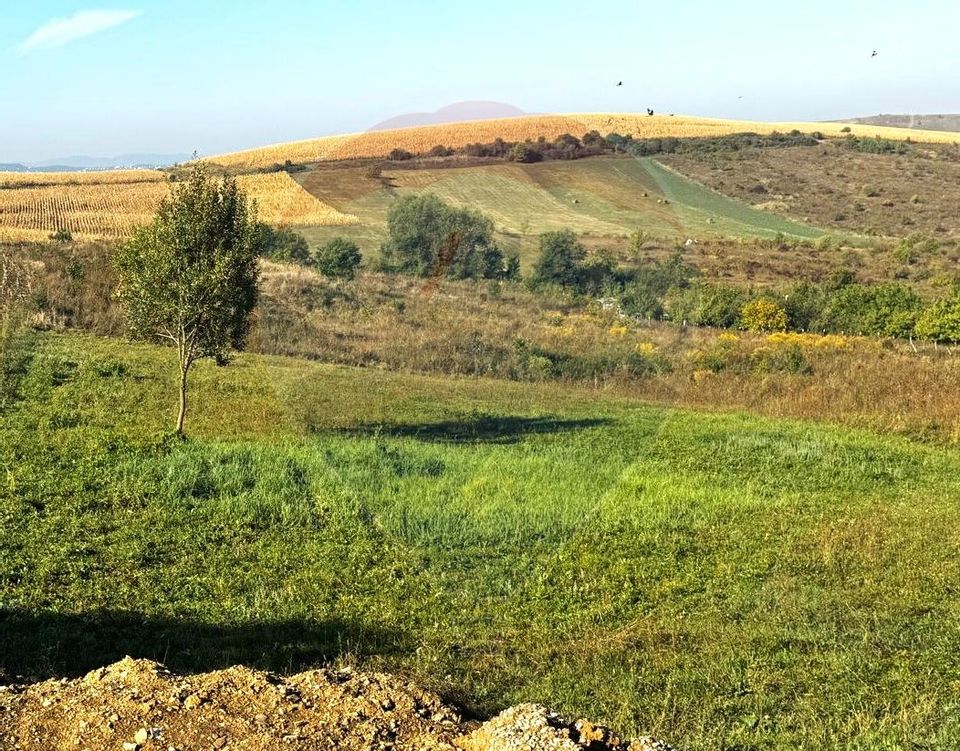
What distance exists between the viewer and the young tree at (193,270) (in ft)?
57.2

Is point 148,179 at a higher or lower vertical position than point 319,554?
higher

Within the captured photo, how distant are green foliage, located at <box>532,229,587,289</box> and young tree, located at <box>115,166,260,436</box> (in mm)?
28181

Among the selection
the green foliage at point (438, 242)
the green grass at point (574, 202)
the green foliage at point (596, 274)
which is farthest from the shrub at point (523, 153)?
the green foliage at point (596, 274)

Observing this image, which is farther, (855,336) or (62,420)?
(855,336)

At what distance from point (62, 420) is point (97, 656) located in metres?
10.5

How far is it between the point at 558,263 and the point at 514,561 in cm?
3610

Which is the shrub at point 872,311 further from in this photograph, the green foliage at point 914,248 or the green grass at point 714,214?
the green grass at point 714,214

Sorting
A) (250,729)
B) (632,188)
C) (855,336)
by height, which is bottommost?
(855,336)

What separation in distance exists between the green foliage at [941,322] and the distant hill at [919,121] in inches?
3286

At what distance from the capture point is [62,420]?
17375mm

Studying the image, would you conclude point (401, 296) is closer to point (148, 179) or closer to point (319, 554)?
point (319, 554)

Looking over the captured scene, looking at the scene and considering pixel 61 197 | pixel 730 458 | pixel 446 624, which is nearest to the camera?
pixel 446 624

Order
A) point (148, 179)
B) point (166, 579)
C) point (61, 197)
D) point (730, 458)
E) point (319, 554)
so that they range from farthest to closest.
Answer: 1. point (148, 179)
2. point (61, 197)
3. point (730, 458)
4. point (319, 554)
5. point (166, 579)

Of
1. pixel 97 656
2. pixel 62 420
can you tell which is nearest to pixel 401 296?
pixel 62 420
